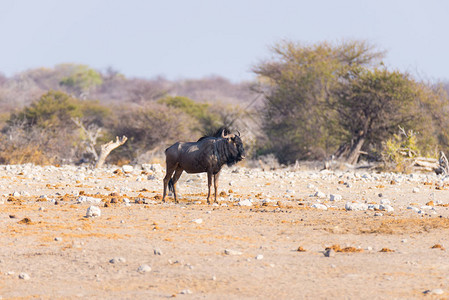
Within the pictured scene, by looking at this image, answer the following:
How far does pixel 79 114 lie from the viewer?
3703 centimetres

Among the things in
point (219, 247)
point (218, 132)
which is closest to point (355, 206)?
point (218, 132)

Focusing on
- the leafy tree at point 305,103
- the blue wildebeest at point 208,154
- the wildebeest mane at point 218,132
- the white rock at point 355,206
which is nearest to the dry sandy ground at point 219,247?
the white rock at point 355,206

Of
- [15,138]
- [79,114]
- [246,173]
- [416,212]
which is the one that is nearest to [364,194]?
[416,212]

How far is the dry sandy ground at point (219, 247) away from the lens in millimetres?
6902

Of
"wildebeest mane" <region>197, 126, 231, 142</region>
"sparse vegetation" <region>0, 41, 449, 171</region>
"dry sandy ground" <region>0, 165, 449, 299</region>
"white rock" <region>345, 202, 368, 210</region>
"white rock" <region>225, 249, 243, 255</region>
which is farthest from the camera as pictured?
"sparse vegetation" <region>0, 41, 449, 171</region>

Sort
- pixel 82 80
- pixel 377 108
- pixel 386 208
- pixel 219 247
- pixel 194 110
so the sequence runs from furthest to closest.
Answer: pixel 82 80, pixel 194 110, pixel 377 108, pixel 386 208, pixel 219 247

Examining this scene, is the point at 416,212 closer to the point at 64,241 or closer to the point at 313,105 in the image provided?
the point at 64,241

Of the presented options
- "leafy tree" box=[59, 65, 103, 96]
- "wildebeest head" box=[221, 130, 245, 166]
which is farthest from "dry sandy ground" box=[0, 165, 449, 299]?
"leafy tree" box=[59, 65, 103, 96]

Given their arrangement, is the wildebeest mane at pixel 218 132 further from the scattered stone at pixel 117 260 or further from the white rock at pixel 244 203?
the scattered stone at pixel 117 260

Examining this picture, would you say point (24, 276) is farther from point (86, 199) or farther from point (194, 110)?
point (194, 110)

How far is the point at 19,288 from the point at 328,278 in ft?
10.6

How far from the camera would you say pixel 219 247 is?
28.8 feet

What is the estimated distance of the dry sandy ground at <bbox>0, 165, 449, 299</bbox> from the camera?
22.6 feet

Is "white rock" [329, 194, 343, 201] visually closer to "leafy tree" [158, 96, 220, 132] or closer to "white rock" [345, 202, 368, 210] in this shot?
"white rock" [345, 202, 368, 210]
